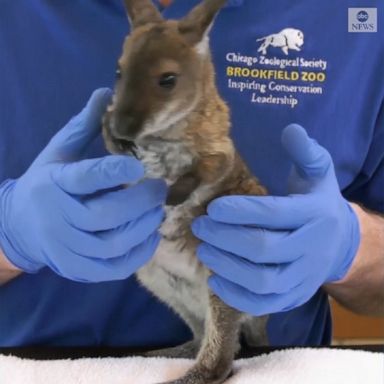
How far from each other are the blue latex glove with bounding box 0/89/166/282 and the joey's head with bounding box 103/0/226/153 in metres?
0.07

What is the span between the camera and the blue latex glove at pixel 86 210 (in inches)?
43.5

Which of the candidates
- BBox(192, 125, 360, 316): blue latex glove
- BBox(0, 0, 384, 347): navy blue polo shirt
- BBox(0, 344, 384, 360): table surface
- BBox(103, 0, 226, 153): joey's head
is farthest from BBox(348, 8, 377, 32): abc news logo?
BBox(0, 344, 384, 360): table surface

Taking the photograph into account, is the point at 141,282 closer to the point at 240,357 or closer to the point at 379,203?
the point at 240,357

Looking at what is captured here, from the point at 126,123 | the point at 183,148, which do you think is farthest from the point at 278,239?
the point at 126,123

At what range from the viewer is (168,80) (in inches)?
40.0

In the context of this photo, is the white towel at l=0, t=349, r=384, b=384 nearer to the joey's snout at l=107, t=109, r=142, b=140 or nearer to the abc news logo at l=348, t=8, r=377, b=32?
the joey's snout at l=107, t=109, r=142, b=140

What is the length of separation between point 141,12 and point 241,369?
57 centimetres

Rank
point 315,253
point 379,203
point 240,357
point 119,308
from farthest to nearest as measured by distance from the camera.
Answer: point 379,203 < point 119,308 < point 240,357 < point 315,253

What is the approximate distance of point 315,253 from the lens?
119 centimetres

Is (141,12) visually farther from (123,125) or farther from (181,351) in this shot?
(181,351)

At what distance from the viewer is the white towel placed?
3.87 feet

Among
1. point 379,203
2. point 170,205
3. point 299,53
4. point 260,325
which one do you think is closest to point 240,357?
point 260,325

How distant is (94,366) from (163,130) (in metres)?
0.40

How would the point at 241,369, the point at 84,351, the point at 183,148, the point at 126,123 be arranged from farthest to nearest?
the point at 84,351 < the point at 241,369 < the point at 183,148 < the point at 126,123
